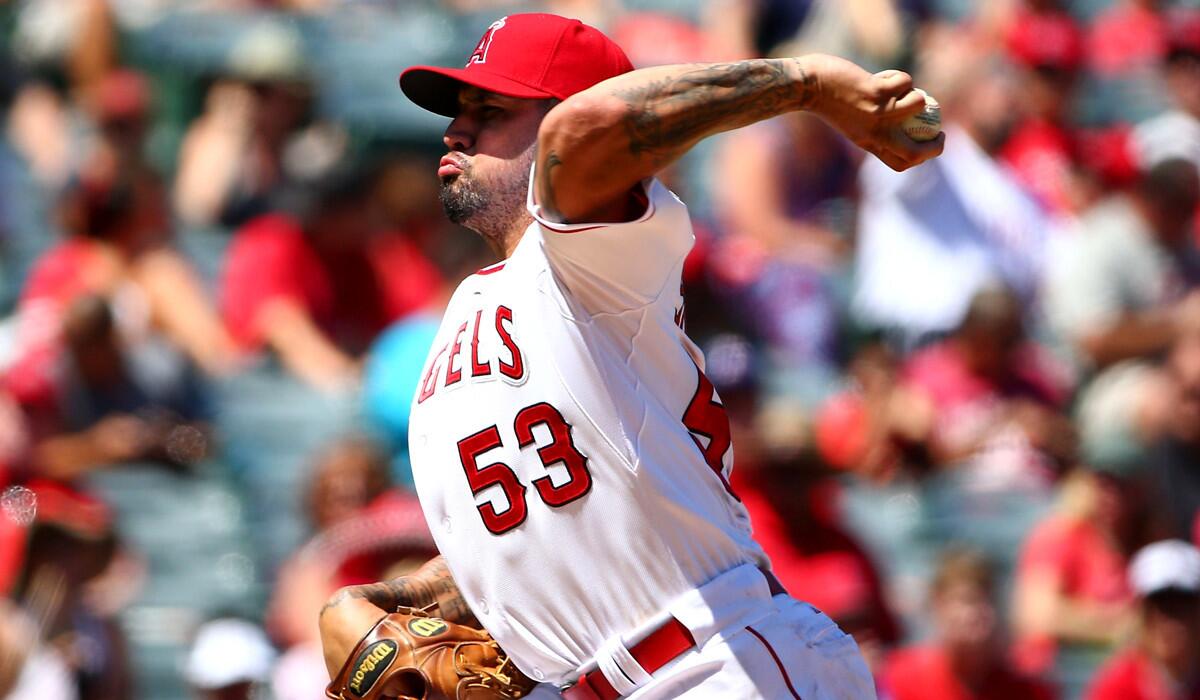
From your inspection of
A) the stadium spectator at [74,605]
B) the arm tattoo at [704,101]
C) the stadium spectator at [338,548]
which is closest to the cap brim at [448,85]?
the arm tattoo at [704,101]

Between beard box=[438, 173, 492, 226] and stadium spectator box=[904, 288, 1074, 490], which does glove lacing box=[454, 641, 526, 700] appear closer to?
beard box=[438, 173, 492, 226]

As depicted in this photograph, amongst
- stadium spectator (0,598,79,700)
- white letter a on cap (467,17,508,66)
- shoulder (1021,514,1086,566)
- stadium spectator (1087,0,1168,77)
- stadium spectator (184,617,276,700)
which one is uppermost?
stadium spectator (1087,0,1168,77)

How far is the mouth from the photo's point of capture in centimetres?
333

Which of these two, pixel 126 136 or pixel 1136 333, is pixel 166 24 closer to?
pixel 126 136

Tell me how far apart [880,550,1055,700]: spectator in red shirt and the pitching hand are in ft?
9.29

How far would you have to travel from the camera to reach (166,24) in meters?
8.57

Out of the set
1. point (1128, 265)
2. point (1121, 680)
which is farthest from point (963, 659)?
point (1128, 265)

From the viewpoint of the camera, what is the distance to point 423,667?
10.5 feet

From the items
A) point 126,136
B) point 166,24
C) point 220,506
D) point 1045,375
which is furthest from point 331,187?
point 1045,375

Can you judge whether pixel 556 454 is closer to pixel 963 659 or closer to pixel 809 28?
pixel 963 659

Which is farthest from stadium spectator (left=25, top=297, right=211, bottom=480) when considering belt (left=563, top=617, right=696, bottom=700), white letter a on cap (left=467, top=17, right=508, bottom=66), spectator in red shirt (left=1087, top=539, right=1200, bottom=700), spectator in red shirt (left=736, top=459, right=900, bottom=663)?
belt (left=563, top=617, right=696, bottom=700)

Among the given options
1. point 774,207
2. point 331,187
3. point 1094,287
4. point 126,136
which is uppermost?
point 126,136

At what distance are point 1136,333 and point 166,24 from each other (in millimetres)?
4639

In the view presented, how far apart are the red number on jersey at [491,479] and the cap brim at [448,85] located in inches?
23.8
